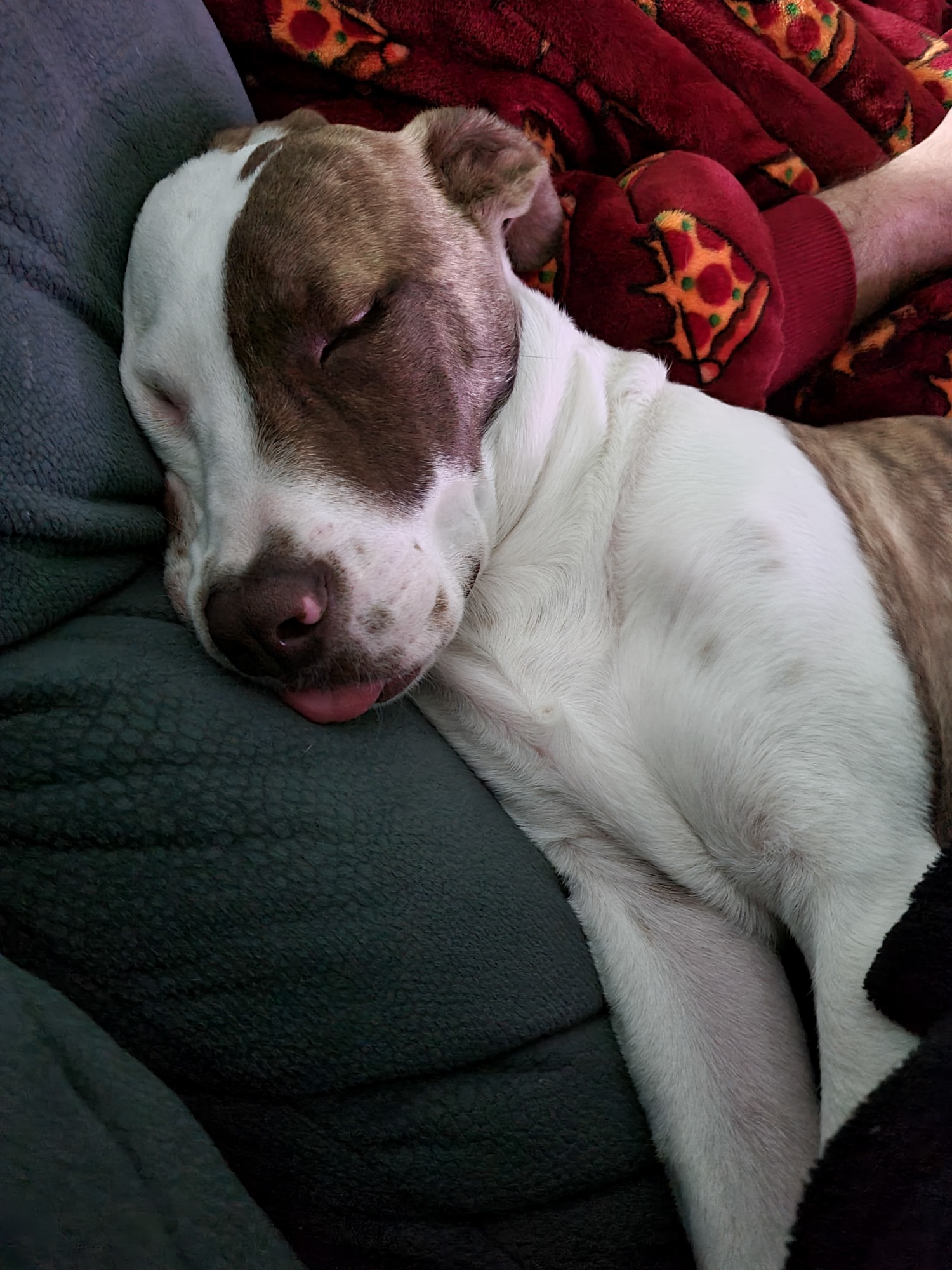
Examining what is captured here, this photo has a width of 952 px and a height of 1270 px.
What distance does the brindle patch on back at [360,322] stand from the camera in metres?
1.32

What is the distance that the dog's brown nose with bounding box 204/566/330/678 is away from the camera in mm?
1196

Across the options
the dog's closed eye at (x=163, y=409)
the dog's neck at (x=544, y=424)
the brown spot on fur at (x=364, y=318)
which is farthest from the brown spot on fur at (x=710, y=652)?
the dog's closed eye at (x=163, y=409)

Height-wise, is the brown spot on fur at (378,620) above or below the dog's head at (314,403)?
below

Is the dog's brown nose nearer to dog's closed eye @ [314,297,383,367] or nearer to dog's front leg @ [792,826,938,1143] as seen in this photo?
dog's closed eye @ [314,297,383,367]

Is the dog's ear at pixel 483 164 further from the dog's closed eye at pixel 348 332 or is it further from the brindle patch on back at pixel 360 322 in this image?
the dog's closed eye at pixel 348 332

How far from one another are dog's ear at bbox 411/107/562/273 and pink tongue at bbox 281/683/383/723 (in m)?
0.96

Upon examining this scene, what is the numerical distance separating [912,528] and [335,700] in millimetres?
1086

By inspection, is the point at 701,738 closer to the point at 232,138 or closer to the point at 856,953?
the point at 856,953

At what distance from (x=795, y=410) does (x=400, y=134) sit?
139cm

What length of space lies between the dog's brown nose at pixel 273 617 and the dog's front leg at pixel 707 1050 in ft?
2.06

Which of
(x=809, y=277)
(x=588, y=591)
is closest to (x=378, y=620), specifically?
(x=588, y=591)

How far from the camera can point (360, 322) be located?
1.40 m

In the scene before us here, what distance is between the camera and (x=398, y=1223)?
1.22 metres

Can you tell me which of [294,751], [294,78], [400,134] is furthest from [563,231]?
[294,751]
